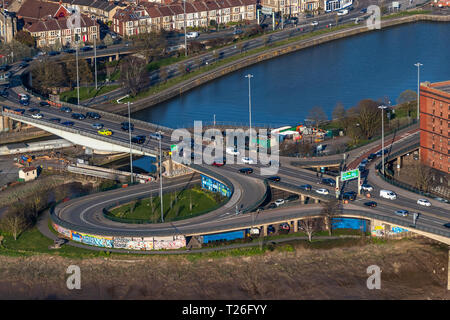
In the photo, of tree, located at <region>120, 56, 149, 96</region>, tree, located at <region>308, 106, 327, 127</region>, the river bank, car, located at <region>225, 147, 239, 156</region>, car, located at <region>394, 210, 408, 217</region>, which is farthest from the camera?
tree, located at <region>120, 56, 149, 96</region>

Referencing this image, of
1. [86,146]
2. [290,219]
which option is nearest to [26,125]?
[86,146]

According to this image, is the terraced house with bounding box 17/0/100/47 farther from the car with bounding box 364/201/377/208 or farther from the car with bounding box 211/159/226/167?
the car with bounding box 364/201/377/208

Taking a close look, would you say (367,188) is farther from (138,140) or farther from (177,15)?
(177,15)

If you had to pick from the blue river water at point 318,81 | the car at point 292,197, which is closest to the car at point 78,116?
the blue river water at point 318,81

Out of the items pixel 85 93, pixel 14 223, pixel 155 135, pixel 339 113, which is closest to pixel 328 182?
Answer: pixel 155 135

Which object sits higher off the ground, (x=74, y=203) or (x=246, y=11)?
(x=246, y=11)

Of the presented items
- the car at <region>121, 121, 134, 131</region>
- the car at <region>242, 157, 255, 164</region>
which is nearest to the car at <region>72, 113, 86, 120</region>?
the car at <region>121, 121, 134, 131</region>

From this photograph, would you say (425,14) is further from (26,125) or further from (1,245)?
(1,245)

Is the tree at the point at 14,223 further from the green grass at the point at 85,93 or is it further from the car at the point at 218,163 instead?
the green grass at the point at 85,93
